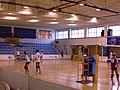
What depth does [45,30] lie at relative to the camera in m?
44.9

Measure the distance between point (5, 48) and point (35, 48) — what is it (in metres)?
6.20

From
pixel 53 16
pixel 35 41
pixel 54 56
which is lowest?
pixel 54 56

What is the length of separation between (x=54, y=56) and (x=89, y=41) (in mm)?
7793

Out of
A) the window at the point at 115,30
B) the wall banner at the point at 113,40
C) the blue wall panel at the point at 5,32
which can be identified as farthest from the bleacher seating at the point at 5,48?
the window at the point at 115,30

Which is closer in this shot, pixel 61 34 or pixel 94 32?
pixel 94 32

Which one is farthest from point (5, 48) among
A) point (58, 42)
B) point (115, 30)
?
point (115, 30)

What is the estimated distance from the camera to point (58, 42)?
45.1m

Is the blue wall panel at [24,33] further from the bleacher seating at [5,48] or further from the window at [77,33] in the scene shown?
the window at [77,33]

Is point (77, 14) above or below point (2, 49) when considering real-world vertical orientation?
above

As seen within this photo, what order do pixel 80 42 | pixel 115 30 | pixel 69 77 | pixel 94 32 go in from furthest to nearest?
pixel 80 42 → pixel 94 32 → pixel 115 30 → pixel 69 77

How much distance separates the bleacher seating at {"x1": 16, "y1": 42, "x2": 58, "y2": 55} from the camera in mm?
39787

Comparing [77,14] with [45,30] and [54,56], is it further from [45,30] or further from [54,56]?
[45,30]

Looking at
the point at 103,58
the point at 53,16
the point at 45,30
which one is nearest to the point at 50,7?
the point at 53,16

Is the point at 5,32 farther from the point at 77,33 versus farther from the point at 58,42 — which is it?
the point at 77,33
